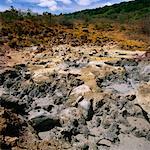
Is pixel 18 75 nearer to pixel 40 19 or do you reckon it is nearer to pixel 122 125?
pixel 122 125

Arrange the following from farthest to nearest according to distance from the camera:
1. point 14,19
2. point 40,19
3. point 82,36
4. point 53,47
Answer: point 40,19, point 14,19, point 82,36, point 53,47

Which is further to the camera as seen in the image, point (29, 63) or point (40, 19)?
point (40, 19)

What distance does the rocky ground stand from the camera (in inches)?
386

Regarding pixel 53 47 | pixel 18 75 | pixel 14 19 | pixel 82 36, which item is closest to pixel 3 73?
pixel 18 75

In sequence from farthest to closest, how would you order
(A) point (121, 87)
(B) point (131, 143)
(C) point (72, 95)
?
1. (A) point (121, 87)
2. (C) point (72, 95)
3. (B) point (131, 143)

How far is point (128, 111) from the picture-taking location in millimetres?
11297

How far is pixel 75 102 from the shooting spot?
38.2ft

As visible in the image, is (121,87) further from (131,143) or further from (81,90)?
(131,143)

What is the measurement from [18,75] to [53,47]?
4.99m

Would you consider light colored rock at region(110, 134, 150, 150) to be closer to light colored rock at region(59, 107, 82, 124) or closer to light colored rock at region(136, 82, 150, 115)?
light colored rock at region(136, 82, 150, 115)

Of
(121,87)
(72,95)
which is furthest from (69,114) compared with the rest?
(121,87)

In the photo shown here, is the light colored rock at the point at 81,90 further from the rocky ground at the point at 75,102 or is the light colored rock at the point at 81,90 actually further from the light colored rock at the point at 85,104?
the light colored rock at the point at 85,104

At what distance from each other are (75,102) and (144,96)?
1.93 m

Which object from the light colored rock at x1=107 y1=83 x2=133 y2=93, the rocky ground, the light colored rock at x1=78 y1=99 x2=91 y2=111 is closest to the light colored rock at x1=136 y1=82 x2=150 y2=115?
the rocky ground
